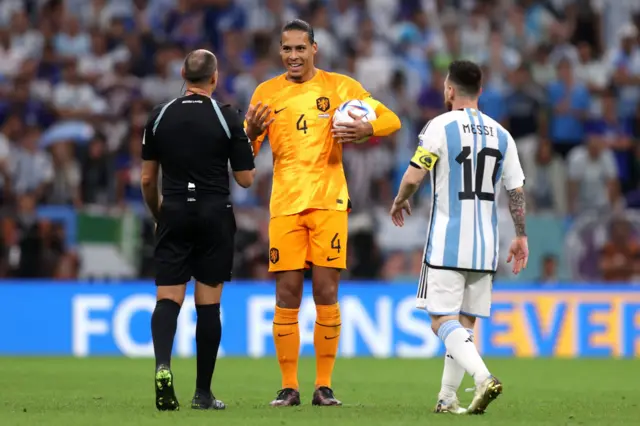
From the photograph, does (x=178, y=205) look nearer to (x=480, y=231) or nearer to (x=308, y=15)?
(x=480, y=231)

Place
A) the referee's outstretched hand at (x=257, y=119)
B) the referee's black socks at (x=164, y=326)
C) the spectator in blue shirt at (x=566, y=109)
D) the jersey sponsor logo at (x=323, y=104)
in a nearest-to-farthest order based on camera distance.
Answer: the referee's black socks at (x=164, y=326)
the referee's outstretched hand at (x=257, y=119)
the jersey sponsor logo at (x=323, y=104)
the spectator in blue shirt at (x=566, y=109)

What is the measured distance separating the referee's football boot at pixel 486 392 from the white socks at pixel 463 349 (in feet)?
0.12

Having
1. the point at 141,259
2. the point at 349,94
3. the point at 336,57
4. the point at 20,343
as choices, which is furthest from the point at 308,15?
the point at 349,94

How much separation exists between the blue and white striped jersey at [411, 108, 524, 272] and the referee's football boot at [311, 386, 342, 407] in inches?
46.7

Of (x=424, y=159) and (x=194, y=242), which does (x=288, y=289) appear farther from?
(x=424, y=159)

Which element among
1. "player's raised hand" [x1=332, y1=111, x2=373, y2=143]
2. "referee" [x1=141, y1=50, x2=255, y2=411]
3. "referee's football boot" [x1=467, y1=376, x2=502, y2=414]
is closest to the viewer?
"referee's football boot" [x1=467, y1=376, x2=502, y2=414]

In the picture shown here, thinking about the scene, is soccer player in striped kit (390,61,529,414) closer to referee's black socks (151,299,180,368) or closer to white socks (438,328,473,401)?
white socks (438,328,473,401)

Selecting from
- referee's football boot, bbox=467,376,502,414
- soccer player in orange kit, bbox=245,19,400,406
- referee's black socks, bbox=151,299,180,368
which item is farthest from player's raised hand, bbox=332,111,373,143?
referee's football boot, bbox=467,376,502,414

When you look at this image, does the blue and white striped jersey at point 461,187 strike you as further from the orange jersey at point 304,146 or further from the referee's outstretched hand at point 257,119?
the referee's outstretched hand at point 257,119

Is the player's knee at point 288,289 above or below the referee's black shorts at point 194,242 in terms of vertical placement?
below

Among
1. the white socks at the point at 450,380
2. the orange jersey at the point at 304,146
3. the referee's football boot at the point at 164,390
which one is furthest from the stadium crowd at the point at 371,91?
the referee's football boot at the point at 164,390

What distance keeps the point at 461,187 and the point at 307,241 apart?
1.24 meters

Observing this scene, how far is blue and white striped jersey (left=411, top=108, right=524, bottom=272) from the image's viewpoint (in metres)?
8.27

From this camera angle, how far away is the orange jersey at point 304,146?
897cm
